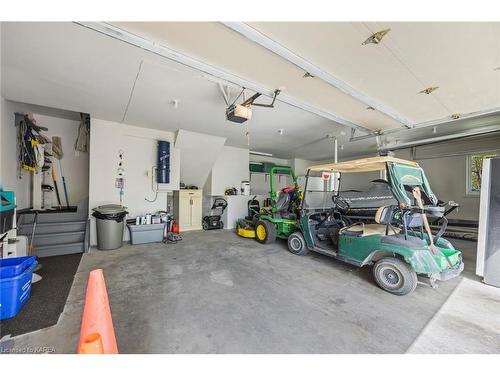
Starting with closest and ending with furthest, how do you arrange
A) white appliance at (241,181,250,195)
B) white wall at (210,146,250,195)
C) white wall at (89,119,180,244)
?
white wall at (89,119,180,244) < white wall at (210,146,250,195) < white appliance at (241,181,250,195)

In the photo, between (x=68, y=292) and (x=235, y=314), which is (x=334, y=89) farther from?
(x=68, y=292)

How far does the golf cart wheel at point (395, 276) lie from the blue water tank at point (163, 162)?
4.52m

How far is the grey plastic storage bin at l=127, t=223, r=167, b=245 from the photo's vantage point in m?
4.14

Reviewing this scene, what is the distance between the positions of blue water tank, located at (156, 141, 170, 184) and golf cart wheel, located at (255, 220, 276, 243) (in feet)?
8.47

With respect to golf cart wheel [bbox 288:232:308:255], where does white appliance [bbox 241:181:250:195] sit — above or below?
above

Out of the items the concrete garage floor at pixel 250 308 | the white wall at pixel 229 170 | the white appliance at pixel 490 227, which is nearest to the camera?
the concrete garage floor at pixel 250 308

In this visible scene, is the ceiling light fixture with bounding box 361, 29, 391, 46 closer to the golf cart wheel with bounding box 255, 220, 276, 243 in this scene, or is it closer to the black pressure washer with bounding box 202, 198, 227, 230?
the golf cart wheel with bounding box 255, 220, 276, 243

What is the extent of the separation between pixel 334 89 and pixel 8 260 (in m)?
4.26

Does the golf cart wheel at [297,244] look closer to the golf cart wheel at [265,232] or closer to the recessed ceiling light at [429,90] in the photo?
the golf cart wheel at [265,232]

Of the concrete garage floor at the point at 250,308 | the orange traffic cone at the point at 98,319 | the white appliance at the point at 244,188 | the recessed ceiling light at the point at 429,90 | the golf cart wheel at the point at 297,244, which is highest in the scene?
the recessed ceiling light at the point at 429,90

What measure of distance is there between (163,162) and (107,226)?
1.78m

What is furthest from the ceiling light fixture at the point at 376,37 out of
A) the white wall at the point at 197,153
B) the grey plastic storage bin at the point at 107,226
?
the grey plastic storage bin at the point at 107,226

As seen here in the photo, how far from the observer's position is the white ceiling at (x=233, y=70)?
162 centimetres

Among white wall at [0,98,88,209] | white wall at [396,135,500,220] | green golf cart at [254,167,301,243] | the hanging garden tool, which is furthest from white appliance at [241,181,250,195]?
white wall at [396,135,500,220]
